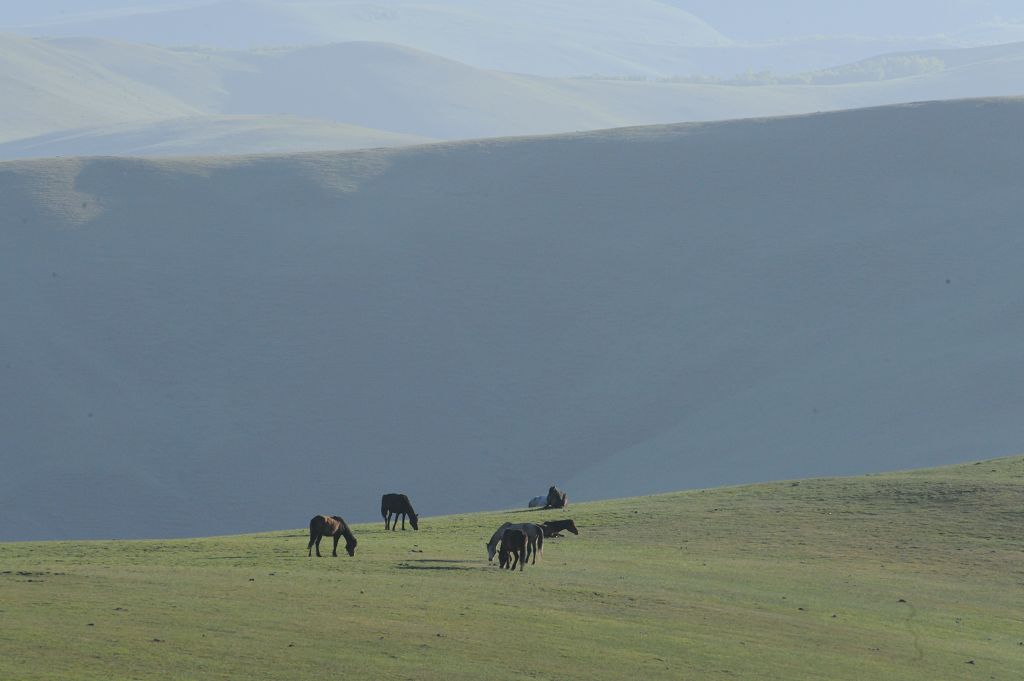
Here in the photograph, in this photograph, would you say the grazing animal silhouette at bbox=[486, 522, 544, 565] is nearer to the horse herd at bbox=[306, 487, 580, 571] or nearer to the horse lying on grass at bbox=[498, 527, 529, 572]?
the horse herd at bbox=[306, 487, 580, 571]

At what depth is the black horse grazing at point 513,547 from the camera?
22.7 metres

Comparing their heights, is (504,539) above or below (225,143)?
below

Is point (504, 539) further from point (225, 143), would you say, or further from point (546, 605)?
point (225, 143)

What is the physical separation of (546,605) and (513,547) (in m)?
2.77

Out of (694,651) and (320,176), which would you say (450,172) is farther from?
(694,651)

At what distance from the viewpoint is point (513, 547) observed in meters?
22.8

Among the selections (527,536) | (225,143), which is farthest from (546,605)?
(225,143)

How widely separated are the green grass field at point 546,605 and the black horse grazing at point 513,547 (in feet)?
0.94

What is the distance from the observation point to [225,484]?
60.5 m

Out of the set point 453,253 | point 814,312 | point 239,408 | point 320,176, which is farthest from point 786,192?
point 239,408

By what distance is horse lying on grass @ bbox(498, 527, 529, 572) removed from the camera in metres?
22.7

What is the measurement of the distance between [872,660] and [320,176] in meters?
73.6

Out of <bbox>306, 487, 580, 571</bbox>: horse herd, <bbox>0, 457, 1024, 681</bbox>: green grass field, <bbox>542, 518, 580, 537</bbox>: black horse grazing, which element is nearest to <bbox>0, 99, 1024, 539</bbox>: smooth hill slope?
<bbox>0, 457, 1024, 681</bbox>: green grass field

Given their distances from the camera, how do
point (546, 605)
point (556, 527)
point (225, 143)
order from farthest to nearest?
point (225, 143) → point (556, 527) → point (546, 605)
